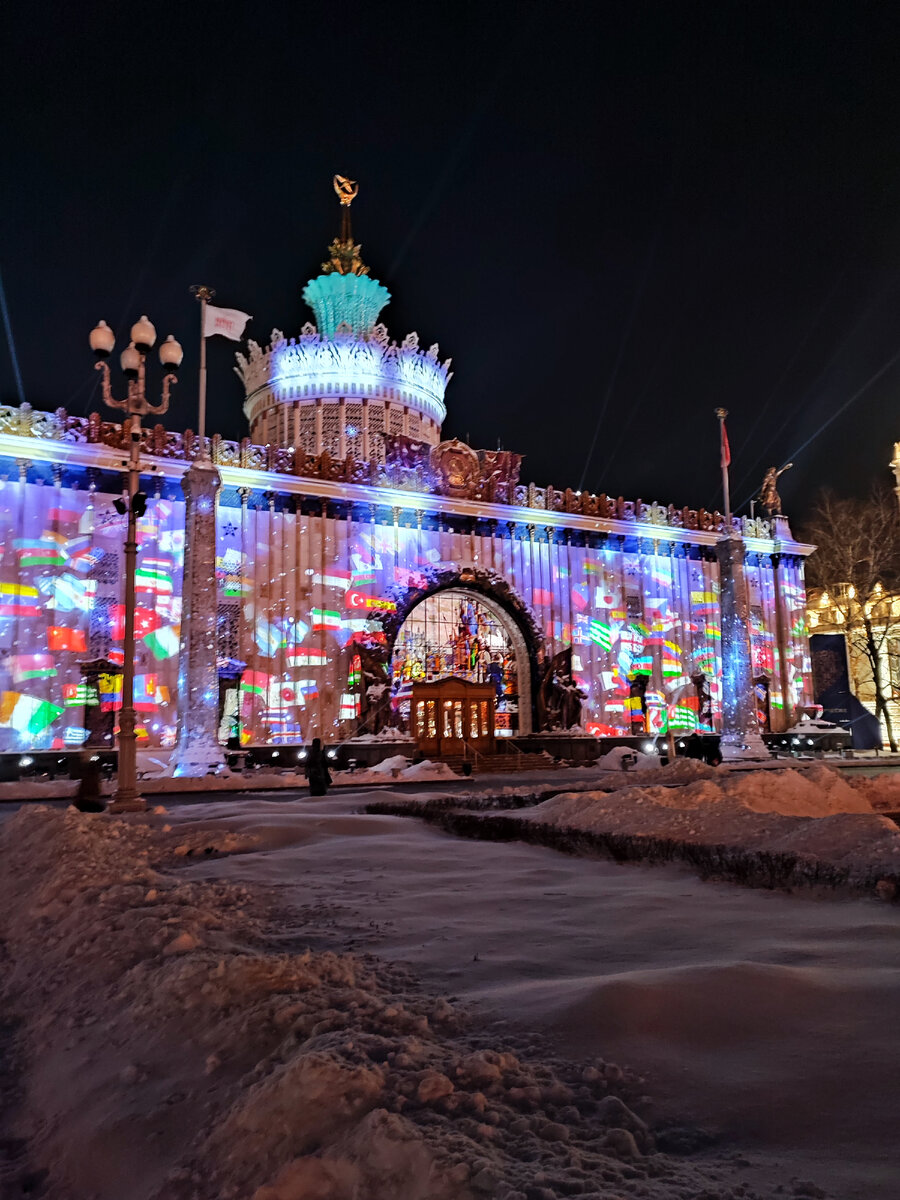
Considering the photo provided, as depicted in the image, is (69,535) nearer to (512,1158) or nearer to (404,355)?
(404,355)

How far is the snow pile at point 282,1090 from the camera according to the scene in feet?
7.20

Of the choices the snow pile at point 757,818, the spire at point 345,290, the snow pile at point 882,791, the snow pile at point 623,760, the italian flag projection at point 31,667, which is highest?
the spire at point 345,290

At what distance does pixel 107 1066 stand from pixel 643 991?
2.29m

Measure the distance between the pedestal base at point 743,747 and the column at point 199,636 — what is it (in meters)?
17.7

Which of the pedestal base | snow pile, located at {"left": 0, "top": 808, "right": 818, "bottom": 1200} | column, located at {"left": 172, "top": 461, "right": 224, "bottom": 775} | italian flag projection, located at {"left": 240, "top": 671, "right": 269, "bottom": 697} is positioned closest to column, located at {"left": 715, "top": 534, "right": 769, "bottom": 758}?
the pedestal base

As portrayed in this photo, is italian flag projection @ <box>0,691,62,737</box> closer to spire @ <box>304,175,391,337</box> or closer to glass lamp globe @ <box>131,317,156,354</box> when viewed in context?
glass lamp globe @ <box>131,317,156,354</box>

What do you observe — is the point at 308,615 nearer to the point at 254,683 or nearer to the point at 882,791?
the point at 254,683

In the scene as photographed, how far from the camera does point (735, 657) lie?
3180cm

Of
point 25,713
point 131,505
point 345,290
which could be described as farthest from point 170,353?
point 345,290

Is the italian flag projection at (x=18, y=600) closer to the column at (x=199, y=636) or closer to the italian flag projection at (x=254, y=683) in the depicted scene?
the column at (x=199, y=636)

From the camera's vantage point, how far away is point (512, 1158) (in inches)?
A: 89.1

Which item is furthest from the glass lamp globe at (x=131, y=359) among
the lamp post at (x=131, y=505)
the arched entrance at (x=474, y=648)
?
the arched entrance at (x=474, y=648)

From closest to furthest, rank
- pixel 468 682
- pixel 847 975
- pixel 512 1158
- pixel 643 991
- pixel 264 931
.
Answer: pixel 512 1158, pixel 643 991, pixel 847 975, pixel 264 931, pixel 468 682

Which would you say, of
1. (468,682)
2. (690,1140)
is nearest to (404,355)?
(468,682)
